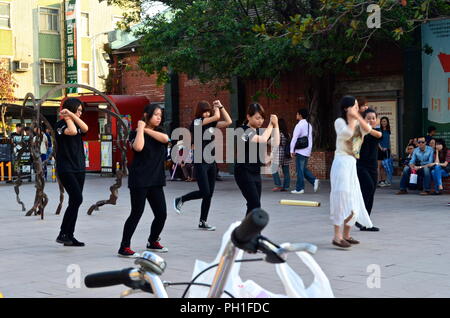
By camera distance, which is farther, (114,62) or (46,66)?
(46,66)

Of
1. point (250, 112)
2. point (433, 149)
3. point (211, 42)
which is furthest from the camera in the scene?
point (211, 42)

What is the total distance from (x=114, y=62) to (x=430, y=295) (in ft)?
87.0

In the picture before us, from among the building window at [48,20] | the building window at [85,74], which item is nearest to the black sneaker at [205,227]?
the building window at [85,74]

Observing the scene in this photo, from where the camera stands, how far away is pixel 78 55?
40156 millimetres

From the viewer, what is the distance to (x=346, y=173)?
823 centimetres

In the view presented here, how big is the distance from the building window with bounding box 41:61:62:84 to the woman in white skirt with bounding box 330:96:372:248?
34.4 metres

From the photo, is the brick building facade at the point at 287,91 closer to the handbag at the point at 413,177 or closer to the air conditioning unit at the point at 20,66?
the handbag at the point at 413,177

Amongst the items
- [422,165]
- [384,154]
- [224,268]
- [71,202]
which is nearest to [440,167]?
[422,165]

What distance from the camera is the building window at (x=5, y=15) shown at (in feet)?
127

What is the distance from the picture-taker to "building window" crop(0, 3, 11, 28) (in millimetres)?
38750

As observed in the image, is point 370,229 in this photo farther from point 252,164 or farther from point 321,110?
point 321,110

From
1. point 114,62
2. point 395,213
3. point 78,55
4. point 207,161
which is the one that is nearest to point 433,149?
point 395,213
